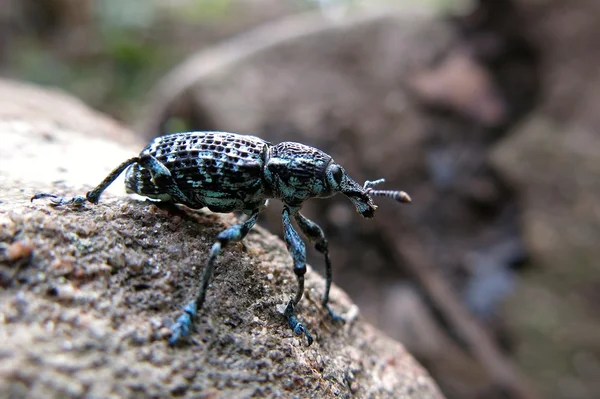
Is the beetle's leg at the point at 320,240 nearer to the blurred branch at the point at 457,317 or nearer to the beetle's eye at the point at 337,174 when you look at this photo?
the beetle's eye at the point at 337,174

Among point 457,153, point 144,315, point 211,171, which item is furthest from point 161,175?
point 457,153

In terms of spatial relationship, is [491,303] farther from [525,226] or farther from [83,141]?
[83,141]

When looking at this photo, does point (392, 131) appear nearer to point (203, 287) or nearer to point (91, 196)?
point (91, 196)

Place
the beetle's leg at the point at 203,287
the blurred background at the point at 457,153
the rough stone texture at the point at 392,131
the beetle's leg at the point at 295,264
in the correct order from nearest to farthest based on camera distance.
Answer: the beetle's leg at the point at 203,287
the beetle's leg at the point at 295,264
the blurred background at the point at 457,153
the rough stone texture at the point at 392,131

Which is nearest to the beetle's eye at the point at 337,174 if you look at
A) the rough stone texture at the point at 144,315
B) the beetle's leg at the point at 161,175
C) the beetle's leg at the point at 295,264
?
the beetle's leg at the point at 295,264

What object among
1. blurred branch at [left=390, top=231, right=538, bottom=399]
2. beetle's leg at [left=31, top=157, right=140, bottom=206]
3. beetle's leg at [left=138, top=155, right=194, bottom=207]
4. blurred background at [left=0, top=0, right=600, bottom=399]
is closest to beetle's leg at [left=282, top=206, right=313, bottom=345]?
beetle's leg at [left=138, top=155, right=194, bottom=207]

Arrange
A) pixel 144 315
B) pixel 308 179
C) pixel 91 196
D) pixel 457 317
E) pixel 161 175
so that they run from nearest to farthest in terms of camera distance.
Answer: pixel 144 315, pixel 91 196, pixel 161 175, pixel 308 179, pixel 457 317

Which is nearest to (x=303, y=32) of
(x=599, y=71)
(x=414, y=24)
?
(x=414, y=24)
